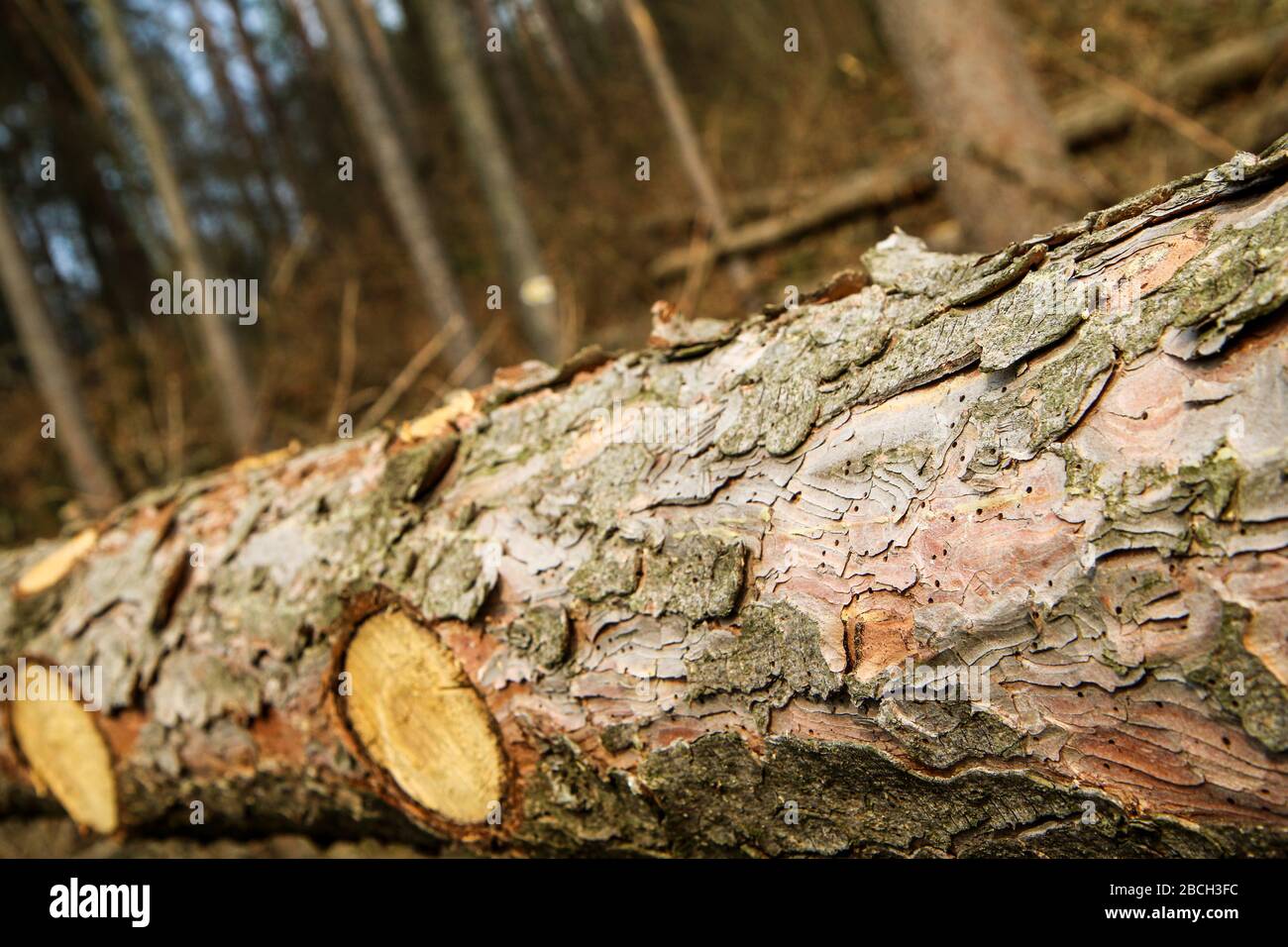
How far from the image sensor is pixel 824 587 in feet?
3.84

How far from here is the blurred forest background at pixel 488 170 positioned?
4973mm

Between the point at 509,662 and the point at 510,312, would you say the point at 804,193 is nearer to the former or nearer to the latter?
the point at 510,312

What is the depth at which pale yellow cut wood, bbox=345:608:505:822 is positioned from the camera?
1535 millimetres

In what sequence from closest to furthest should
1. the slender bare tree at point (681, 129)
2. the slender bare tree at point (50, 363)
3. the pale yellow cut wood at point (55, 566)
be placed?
the pale yellow cut wood at point (55, 566)
the slender bare tree at point (50, 363)
the slender bare tree at point (681, 129)

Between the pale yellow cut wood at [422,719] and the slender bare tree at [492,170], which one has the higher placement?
the slender bare tree at [492,170]

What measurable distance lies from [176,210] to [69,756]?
5.17 meters

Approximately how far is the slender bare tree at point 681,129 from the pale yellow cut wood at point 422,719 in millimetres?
6448

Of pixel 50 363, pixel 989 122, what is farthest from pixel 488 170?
pixel 989 122

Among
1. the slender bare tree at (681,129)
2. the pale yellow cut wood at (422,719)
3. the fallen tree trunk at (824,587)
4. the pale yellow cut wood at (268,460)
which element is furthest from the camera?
the slender bare tree at (681,129)

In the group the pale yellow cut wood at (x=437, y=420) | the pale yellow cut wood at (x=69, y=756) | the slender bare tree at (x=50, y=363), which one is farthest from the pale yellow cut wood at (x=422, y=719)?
the slender bare tree at (x=50, y=363)

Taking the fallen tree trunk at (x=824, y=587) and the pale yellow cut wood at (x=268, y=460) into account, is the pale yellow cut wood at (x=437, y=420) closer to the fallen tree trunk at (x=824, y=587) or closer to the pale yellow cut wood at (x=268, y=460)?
the fallen tree trunk at (x=824, y=587)

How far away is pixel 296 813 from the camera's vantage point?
75.2 inches

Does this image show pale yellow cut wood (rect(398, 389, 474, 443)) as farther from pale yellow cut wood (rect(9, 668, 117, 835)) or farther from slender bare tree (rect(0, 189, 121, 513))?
slender bare tree (rect(0, 189, 121, 513))

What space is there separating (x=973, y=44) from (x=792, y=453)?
11.9ft
